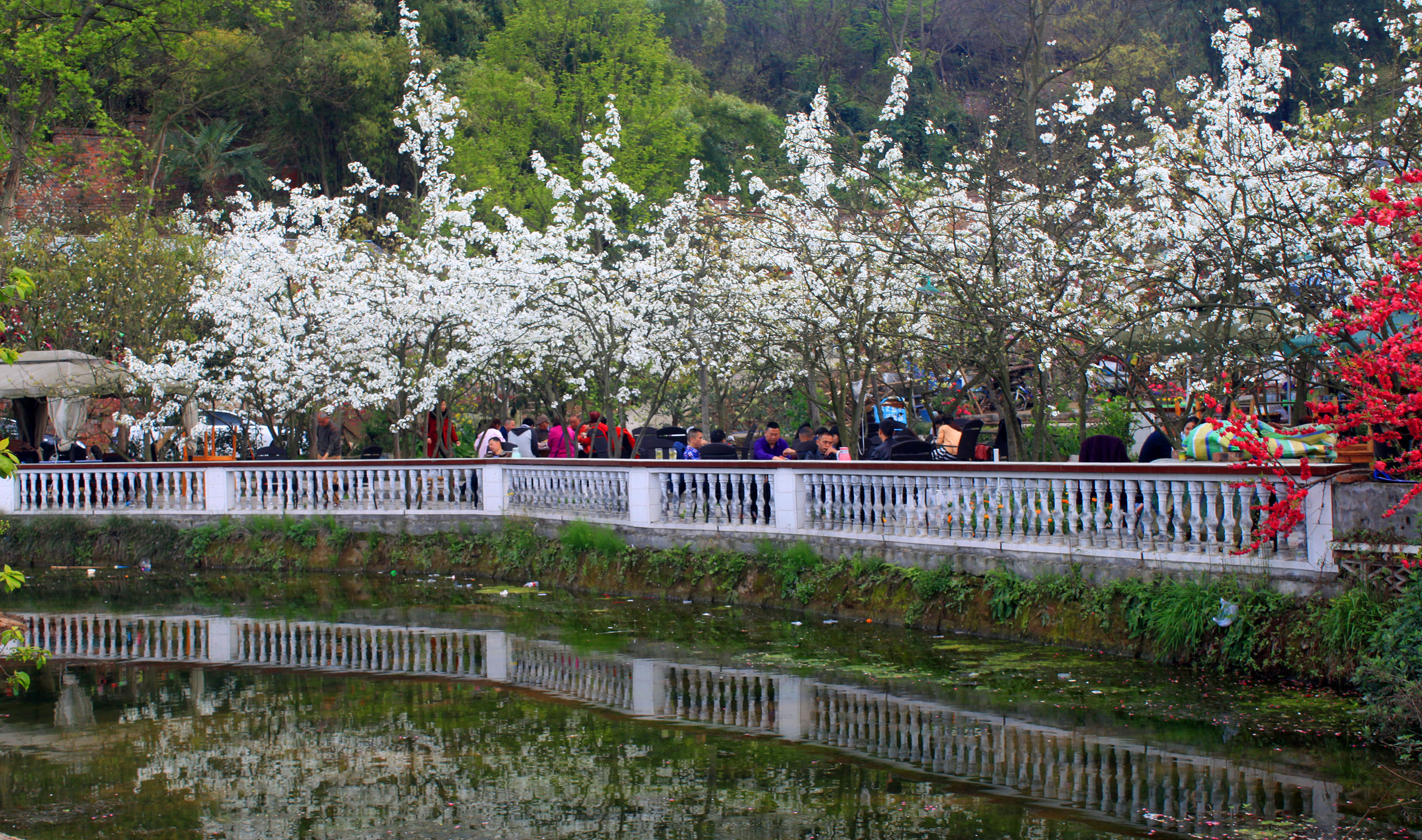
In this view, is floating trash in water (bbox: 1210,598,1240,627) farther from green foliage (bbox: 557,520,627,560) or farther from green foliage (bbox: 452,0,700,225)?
green foliage (bbox: 452,0,700,225)

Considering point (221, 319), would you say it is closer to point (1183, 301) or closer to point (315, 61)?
point (1183, 301)

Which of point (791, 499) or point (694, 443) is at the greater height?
point (694, 443)

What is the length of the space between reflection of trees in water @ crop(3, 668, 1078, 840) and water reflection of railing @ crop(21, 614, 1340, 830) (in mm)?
453

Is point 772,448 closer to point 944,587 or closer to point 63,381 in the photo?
point 944,587

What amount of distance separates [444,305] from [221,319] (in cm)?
390

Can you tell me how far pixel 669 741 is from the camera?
870 cm

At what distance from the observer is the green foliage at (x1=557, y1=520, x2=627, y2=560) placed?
1513cm

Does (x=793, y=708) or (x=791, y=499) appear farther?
(x=791, y=499)

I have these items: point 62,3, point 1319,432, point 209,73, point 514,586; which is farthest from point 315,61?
point 1319,432

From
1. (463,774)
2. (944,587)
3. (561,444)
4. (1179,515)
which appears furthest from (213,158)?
(1179,515)

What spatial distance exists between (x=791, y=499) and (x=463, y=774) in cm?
599

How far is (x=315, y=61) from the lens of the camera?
4319cm

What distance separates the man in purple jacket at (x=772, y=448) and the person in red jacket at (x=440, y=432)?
6.97 metres

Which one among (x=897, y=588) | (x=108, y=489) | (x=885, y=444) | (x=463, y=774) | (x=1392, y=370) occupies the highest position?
(x=1392, y=370)
